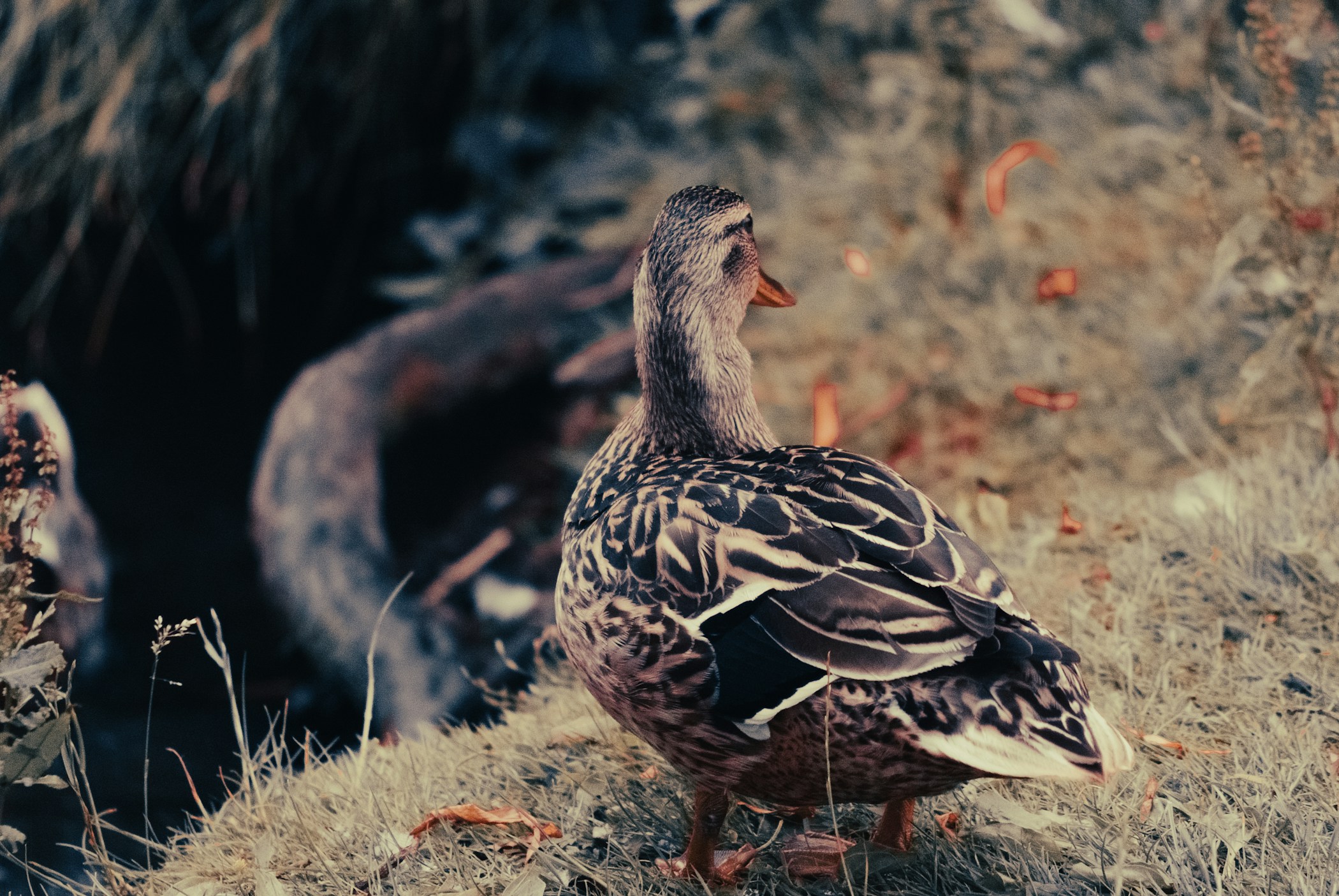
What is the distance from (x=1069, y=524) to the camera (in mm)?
2725

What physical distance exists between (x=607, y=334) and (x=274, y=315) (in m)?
1.22

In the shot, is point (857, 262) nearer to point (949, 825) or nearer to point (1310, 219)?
point (1310, 219)

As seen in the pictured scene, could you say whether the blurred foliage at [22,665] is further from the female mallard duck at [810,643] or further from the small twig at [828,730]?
the small twig at [828,730]

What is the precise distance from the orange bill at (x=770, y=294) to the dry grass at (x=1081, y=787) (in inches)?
30.5

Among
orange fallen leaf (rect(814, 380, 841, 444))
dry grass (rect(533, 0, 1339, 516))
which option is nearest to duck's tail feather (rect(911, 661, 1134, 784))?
dry grass (rect(533, 0, 1339, 516))

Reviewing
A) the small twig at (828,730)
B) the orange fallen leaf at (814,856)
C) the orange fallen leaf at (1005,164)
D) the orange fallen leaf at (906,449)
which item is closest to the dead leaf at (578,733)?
the orange fallen leaf at (814,856)

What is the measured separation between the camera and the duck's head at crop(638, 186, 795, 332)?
1990 mm

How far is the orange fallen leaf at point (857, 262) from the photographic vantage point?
3973 mm

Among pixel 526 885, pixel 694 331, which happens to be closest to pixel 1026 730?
pixel 526 885

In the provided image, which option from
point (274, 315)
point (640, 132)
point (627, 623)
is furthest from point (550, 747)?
point (640, 132)

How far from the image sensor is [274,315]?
14.2ft

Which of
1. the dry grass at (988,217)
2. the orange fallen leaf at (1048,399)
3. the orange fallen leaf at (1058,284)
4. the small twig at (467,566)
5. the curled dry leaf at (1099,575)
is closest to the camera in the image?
the curled dry leaf at (1099,575)

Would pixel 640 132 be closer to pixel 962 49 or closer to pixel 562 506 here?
pixel 962 49

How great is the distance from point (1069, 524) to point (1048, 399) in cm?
82
